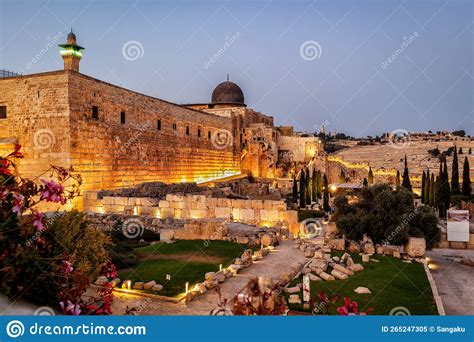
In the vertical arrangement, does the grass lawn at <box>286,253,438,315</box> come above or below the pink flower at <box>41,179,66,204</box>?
below

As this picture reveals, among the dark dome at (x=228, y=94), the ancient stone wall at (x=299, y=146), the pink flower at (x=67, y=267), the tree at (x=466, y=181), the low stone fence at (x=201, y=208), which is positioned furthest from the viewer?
the dark dome at (x=228, y=94)

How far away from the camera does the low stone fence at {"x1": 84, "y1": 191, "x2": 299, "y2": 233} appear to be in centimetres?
1503

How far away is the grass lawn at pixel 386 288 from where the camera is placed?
666 cm

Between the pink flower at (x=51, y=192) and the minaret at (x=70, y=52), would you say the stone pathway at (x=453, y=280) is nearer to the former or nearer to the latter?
the pink flower at (x=51, y=192)

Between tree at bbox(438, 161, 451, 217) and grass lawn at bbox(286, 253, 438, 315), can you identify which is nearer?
Result: grass lawn at bbox(286, 253, 438, 315)

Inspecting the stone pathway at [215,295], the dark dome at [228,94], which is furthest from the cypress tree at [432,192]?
the dark dome at [228,94]

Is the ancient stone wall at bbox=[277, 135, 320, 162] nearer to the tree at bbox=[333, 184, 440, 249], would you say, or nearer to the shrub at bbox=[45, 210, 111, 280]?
the tree at bbox=[333, 184, 440, 249]

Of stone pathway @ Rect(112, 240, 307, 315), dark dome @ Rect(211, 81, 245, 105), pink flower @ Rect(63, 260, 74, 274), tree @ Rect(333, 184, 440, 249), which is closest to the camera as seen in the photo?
pink flower @ Rect(63, 260, 74, 274)

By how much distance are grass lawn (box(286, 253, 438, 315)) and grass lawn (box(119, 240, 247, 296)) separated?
2.29m

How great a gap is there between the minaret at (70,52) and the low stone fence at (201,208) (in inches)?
378

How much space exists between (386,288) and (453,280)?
Result: 13.8 ft

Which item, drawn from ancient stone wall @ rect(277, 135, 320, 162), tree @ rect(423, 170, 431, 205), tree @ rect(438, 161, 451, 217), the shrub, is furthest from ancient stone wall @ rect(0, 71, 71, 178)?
ancient stone wall @ rect(277, 135, 320, 162)

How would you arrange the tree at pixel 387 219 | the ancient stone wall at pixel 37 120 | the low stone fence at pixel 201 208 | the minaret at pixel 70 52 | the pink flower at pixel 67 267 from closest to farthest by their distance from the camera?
the pink flower at pixel 67 267 < the tree at pixel 387 219 < the low stone fence at pixel 201 208 < the ancient stone wall at pixel 37 120 < the minaret at pixel 70 52

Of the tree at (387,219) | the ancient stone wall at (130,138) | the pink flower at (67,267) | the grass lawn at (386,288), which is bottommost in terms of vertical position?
the grass lawn at (386,288)
